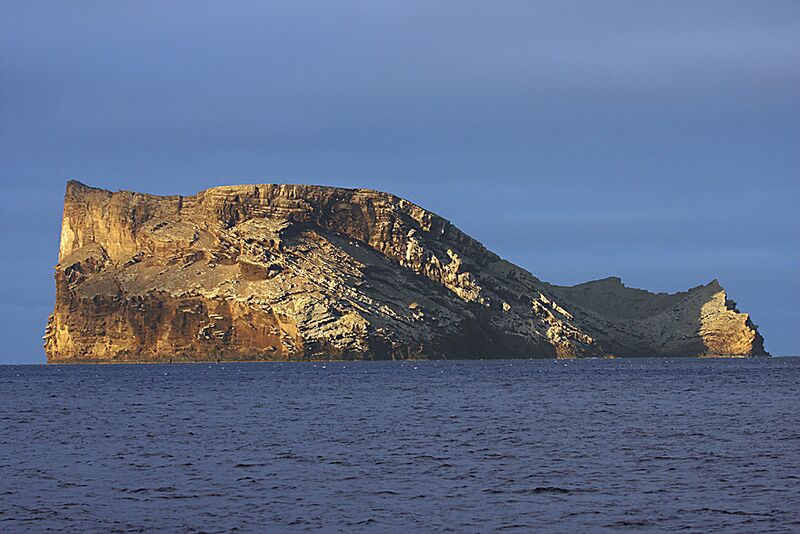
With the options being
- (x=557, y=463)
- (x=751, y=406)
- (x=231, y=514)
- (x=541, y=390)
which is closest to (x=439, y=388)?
(x=541, y=390)

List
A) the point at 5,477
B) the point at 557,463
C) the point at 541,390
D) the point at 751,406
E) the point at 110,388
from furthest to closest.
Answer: the point at 110,388, the point at 541,390, the point at 751,406, the point at 557,463, the point at 5,477

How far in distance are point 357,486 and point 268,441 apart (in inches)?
687

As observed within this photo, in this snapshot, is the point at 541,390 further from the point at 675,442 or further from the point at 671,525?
the point at 671,525

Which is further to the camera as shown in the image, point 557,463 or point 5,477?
point 557,463

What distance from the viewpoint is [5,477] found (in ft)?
143

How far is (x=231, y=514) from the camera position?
35125 mm

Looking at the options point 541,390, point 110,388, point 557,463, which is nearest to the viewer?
point 557,463

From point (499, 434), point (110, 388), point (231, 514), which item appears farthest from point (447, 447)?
point (110, 388)

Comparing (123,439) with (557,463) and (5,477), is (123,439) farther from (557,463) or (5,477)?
(557,463)

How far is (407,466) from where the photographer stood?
46500 millimetres

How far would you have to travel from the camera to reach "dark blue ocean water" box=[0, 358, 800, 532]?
3431 centimetres

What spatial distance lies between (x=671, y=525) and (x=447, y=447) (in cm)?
2174

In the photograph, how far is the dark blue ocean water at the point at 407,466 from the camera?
113 ft

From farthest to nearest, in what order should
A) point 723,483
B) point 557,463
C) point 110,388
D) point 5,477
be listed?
point 110,388
point 557,463
point 5,477
point 723,483
